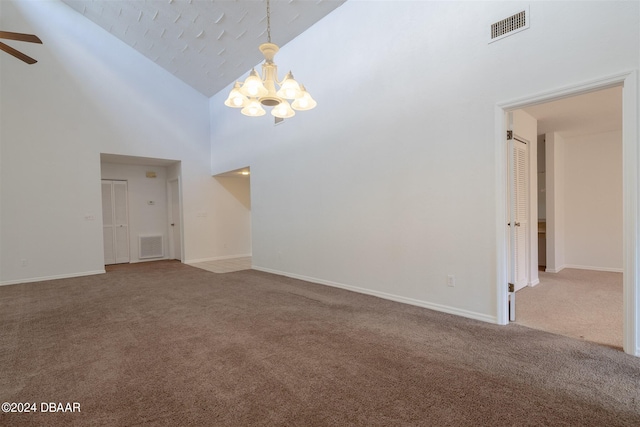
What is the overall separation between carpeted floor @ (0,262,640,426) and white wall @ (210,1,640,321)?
0.64 meters

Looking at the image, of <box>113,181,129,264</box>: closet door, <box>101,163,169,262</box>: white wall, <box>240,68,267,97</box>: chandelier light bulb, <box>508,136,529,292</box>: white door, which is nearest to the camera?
<box>240,68,267,97</box>: chandelier light bulb

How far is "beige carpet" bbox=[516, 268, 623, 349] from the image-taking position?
9.64 ft

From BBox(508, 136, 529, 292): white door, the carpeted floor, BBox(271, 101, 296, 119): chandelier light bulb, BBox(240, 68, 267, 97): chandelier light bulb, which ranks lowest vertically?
the carpeted floor

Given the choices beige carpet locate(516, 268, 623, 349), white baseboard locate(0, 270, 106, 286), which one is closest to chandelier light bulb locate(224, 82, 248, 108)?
beige carpet locate(516, 268, 623, 349)

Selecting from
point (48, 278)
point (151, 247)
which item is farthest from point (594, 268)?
point (48, 278)

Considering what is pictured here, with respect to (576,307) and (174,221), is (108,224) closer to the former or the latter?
(174,221)

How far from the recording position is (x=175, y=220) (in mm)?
8492

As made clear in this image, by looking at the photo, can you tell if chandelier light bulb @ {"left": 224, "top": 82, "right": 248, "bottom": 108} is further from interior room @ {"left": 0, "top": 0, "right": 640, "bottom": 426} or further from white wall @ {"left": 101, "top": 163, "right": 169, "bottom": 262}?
white wall @ {"left": 101, "top": 163, "right": 169, "bottom": 262}

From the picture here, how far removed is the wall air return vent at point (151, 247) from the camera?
8.18 meters

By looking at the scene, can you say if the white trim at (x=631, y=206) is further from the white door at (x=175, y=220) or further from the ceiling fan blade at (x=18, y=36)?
the white door at (x=175, y=220)

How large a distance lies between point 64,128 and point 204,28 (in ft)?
11.4

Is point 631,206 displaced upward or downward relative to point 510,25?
downward

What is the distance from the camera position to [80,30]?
6.36 meters

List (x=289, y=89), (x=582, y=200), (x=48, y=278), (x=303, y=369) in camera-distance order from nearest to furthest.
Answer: (x=303, y=369), (x=289, y=89), (x=48, y=278), (x=582, y=200)
